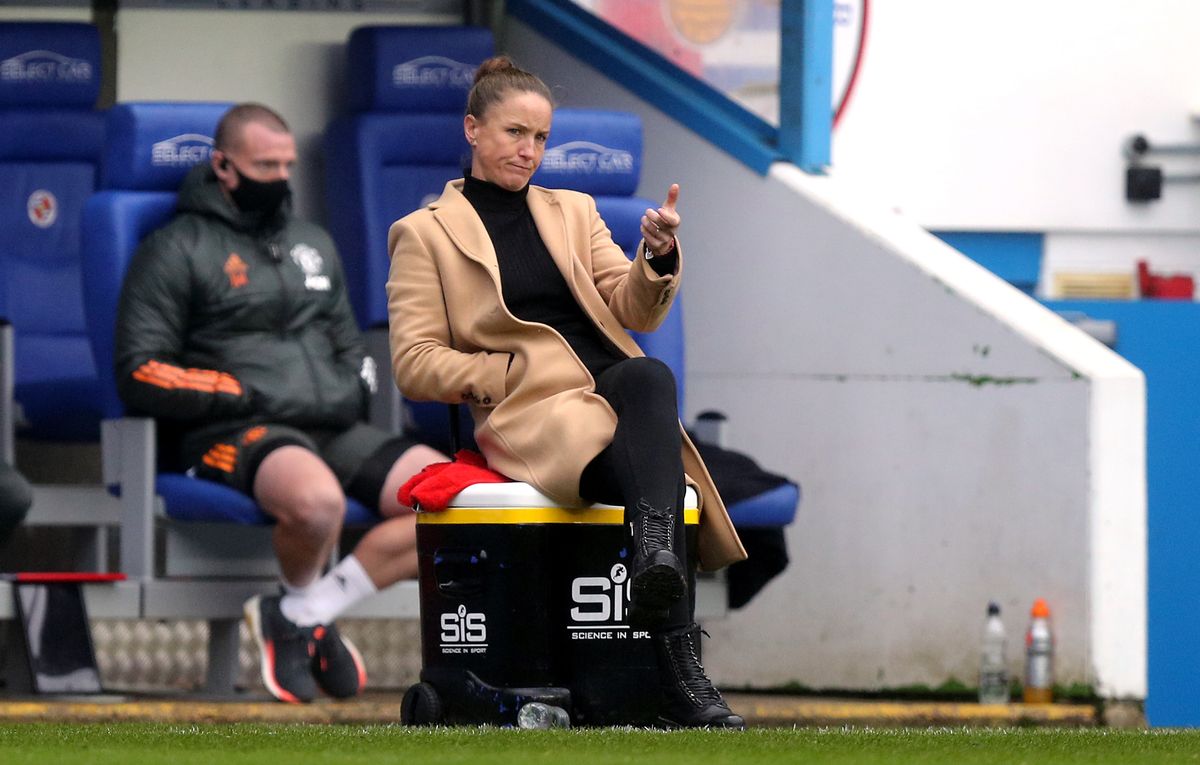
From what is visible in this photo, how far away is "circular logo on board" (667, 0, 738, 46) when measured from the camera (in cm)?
700

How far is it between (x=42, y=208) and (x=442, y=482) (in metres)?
2.77

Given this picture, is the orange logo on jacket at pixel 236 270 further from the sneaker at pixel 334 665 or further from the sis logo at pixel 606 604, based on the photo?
the sis logo at pixel 606 604

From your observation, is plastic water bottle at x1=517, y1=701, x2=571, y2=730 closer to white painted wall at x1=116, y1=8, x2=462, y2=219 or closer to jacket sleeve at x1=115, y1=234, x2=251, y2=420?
jacket sleeve at x1=115, y1=234, x2=251, y2=420

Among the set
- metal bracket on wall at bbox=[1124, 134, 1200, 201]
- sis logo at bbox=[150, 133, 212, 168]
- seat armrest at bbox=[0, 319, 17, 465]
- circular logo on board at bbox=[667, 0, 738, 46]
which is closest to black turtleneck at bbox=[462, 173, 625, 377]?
sis logo at bbox=[150, 133, 212, 168]

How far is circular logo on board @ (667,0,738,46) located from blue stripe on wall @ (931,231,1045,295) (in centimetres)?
331

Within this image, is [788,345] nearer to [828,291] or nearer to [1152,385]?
[828,291]

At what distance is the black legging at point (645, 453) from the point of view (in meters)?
3.99

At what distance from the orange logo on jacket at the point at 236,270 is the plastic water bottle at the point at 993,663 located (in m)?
2.04

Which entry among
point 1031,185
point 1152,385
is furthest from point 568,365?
point 1031,185

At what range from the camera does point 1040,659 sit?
242 inches

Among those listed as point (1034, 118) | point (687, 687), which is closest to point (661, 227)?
point (687, 687)

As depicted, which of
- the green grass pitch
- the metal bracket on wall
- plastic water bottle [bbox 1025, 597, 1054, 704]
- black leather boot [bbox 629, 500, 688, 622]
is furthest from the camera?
the metal bracket on wall

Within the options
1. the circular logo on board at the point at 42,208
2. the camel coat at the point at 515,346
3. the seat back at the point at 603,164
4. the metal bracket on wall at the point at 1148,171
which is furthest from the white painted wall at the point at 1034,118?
the camel coat at the point at 515,346

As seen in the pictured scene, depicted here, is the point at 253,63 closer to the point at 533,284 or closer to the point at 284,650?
the point at 284,650
